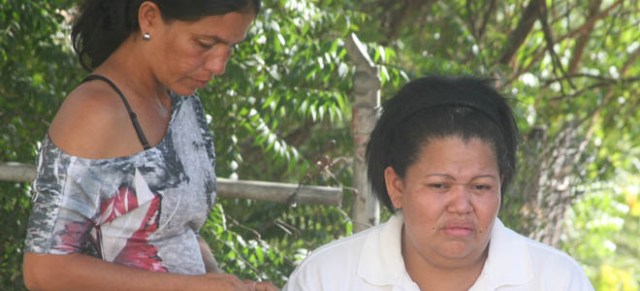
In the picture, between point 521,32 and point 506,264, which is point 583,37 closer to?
point 521,32

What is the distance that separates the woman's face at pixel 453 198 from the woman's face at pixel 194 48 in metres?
0.48

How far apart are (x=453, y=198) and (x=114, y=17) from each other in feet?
2.68

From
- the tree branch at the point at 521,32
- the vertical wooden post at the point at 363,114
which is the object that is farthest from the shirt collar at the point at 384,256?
the tree branch at the point at 521,32

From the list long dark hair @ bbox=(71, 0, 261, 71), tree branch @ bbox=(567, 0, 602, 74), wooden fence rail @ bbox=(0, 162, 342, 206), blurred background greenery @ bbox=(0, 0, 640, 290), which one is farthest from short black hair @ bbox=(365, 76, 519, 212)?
tree branch @ bbox=(567, 0, 602, 74)

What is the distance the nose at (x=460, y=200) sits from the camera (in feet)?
8.29

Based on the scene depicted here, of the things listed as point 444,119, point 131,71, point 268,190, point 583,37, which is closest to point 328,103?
point 268,190

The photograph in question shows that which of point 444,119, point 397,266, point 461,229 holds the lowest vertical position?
point 397,266

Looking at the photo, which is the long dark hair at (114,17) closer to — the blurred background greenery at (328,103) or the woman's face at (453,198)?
the woman's face at (453,198)

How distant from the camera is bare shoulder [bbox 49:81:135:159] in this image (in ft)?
7.63

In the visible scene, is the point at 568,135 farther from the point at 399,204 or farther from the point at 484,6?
the point at 399,204

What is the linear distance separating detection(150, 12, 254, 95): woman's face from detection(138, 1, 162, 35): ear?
0.05ft

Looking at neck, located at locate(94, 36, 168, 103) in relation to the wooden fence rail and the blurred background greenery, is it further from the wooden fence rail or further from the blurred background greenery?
the blurred background greenery

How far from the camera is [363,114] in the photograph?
3.59 meters

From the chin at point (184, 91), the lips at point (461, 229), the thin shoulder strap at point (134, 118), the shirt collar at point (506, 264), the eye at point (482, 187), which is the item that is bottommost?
the shirt collar at point (506, 264)
